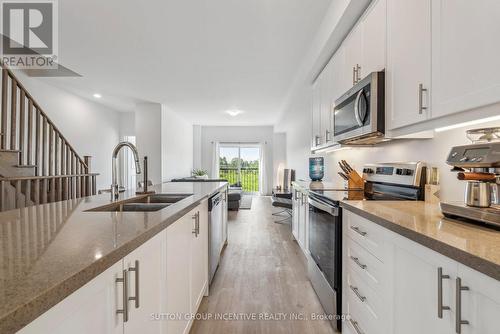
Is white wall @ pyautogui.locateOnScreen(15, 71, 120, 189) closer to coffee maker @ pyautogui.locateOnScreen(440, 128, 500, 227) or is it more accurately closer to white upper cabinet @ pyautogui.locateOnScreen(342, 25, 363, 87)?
white upper cabinet @ pyautogui.locateOnScreen(342, 25, 363, 87)

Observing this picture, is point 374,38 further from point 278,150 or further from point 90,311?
point 278,150

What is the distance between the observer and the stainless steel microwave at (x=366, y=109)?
5.86ft

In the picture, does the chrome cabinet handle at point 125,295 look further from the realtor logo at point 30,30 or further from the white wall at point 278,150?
the white wall at point 278,150

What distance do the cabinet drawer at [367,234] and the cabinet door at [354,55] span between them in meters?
1.15

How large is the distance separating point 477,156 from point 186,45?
3.25 meters

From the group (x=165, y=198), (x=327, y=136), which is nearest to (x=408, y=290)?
(x=165, y=198)

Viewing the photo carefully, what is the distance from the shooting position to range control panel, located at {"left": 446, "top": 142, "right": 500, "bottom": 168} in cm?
97

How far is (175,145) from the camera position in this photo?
7875 millimetres

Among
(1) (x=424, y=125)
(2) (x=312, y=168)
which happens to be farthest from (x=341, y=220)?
(2) (x=312, y=168)

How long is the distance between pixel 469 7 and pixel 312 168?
113 inches

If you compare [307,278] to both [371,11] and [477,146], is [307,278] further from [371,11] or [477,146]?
[371,11]

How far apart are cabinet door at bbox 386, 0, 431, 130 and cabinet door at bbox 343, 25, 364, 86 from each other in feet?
1.38

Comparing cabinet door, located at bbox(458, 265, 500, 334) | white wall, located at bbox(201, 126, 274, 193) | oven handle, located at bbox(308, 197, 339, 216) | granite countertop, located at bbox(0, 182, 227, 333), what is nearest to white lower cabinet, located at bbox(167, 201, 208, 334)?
granite countertop, located at bbox(0, 182, 227, 333)

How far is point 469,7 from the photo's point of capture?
1.06m
